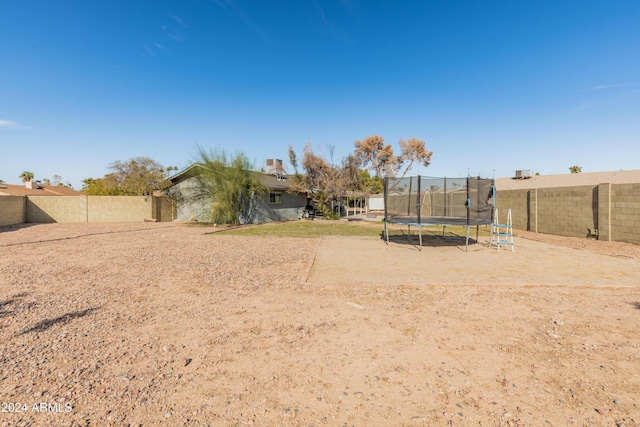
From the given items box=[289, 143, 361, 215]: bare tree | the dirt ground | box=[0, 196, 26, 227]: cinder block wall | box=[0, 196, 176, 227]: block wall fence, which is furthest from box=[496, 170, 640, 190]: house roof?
box=[0, 196, 26, 227]: cinder block wall

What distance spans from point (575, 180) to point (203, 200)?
2296 cm

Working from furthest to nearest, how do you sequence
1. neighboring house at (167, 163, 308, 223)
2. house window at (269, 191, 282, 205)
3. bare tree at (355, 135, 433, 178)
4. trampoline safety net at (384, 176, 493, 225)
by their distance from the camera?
bare tree at (355, 135, 433, 178) → house window at (269, 191, 282, 205) → neighboring house at (167, 163, 308, 223) → trampoline safety net at (384, 176, 493, 225)

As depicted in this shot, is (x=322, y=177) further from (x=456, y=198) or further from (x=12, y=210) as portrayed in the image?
(x=12, y=210)

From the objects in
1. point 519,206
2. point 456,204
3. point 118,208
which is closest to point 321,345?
point 456,204

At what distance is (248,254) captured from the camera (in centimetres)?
840

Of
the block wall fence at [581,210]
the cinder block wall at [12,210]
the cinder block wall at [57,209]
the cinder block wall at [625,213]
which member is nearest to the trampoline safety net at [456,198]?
the block wall fence at [581,210]

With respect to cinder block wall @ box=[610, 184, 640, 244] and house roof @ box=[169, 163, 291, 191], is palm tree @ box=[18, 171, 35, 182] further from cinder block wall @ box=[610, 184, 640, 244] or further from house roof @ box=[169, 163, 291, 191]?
cinder block wall @ box=[610, 184, 640, 244]

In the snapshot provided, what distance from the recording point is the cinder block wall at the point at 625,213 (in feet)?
29.1

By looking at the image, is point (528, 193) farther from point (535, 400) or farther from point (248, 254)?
point (535, 400)

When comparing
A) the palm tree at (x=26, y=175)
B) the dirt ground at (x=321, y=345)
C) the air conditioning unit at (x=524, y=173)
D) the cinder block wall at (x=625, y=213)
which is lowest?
the dirt ground at (x=321, y=345)

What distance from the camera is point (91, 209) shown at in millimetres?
19016

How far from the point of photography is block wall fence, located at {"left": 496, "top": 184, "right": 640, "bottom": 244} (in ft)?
29.8

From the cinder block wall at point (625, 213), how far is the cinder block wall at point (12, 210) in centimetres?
2698

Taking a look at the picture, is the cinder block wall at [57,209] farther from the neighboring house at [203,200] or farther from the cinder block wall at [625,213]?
the cinder block wall at [625,213]
